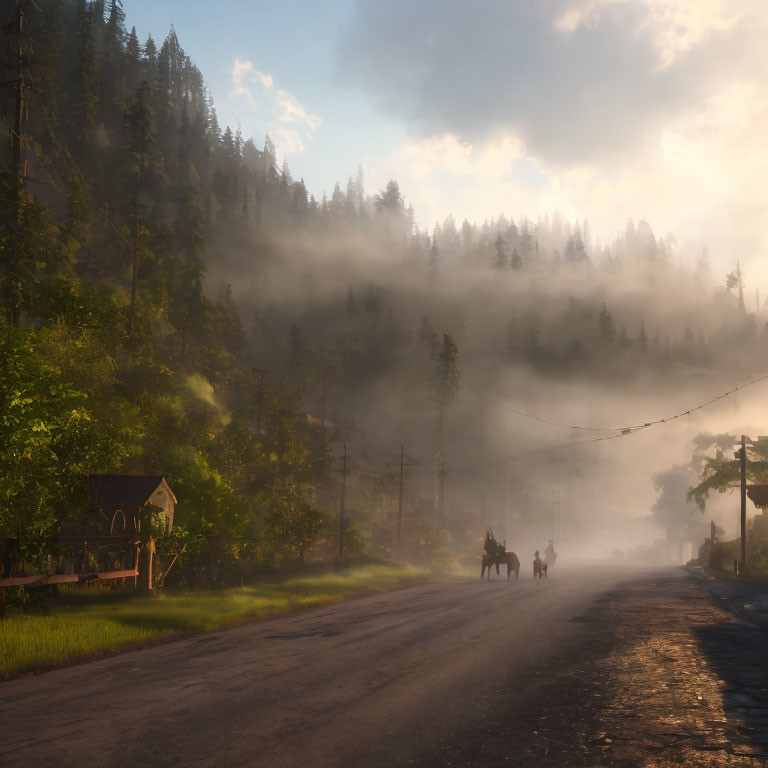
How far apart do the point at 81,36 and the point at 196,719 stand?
156744 millimetres

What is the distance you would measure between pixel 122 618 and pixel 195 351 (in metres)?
62.8

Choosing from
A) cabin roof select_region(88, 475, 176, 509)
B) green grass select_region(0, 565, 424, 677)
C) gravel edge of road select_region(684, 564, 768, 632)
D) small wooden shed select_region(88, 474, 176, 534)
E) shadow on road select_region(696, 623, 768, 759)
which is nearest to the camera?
shadow on road select_region(696, 623, 768, 759)

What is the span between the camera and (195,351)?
256 ft

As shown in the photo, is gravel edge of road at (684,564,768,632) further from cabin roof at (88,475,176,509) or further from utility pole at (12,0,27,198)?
utility pole at (12,0,27,198)

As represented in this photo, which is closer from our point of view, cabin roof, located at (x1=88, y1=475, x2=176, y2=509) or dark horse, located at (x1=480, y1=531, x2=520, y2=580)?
cabin roof, located at (x1=88, y1=475, x2=176, y2=509)

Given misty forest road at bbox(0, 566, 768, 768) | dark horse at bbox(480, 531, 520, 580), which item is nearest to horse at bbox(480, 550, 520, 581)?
dark horse at bbox(480, 531, 520, 580)

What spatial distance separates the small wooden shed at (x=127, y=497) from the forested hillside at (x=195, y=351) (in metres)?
1.59

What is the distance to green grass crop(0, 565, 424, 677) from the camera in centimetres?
1371

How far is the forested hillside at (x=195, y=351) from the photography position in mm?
24656

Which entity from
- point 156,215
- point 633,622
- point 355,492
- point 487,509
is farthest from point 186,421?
point 487,509

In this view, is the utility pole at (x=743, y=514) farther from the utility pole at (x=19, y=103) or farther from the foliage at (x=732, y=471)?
the utility pole at (x=19, y=103)

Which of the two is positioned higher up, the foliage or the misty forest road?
the foliage

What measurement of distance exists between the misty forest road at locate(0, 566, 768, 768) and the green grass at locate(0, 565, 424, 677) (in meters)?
1.09

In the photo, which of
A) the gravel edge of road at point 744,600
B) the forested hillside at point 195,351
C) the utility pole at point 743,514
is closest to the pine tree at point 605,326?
the forested hillside at point 195,351
